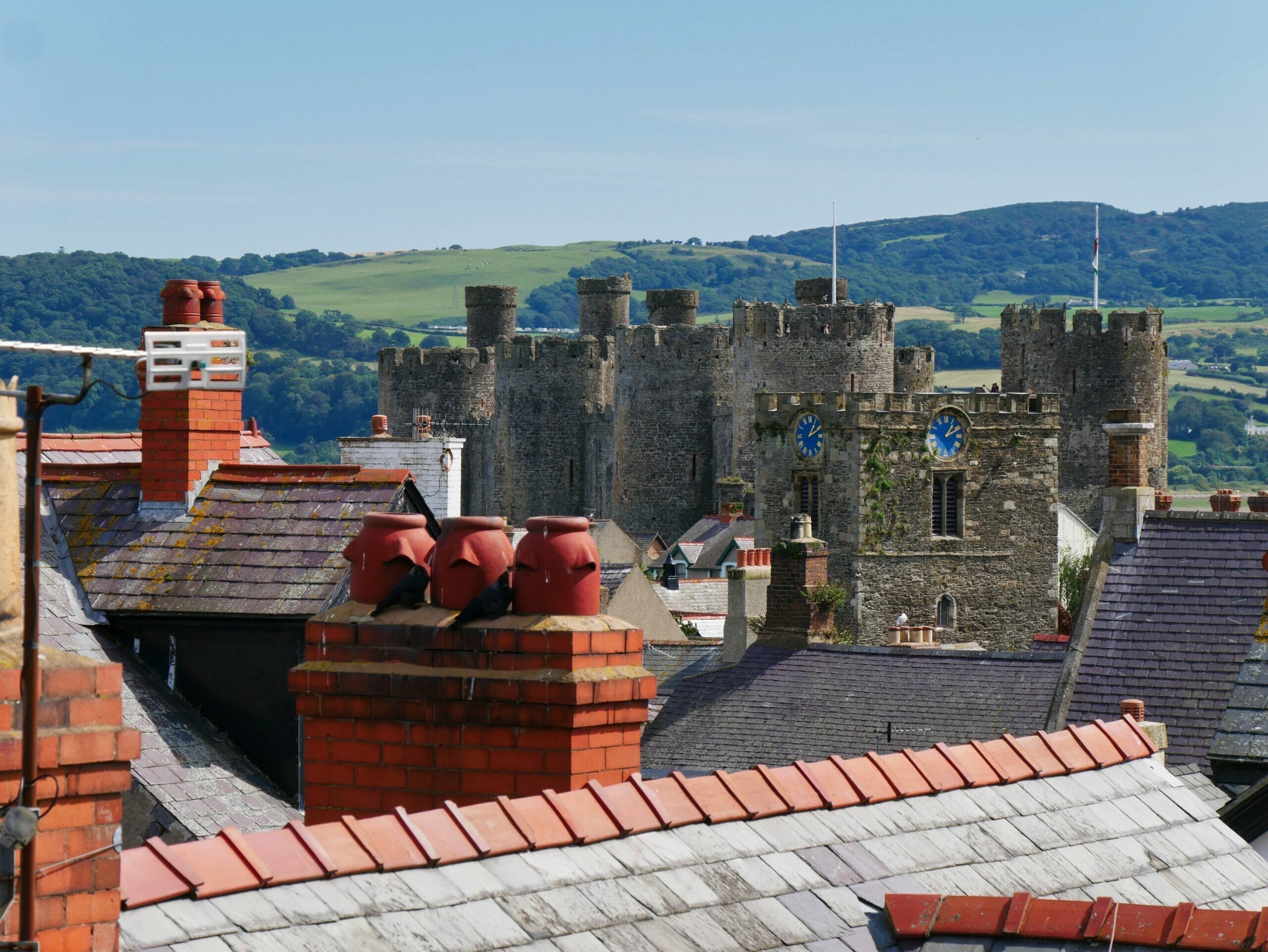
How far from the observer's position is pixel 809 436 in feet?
159

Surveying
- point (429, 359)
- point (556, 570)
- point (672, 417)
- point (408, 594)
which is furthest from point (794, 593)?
point (429, 359)

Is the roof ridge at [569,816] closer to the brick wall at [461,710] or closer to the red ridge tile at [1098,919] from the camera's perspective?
the brick wall at [461,710]

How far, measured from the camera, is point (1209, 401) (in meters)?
178

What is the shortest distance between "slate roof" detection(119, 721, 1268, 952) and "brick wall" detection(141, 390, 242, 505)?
605 cm

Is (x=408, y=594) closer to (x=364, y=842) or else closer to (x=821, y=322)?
(x=364, y=842)

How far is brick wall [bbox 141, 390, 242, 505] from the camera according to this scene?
12742mm

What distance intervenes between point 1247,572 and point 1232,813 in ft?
24.0

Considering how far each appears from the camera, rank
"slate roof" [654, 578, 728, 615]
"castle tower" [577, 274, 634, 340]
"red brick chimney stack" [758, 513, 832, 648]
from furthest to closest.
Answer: "castle tower" [577, 274, 634, 340]
"slate roof" [654, 578, 728, 615]
"red brick chimney stack" [758, 513, 832, 648]

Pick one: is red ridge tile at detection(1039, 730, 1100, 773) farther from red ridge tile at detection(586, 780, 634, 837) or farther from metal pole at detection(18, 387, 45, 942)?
metal pole at detection(18, 387, 45, 942)

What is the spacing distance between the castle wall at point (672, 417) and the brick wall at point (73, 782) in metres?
64.9

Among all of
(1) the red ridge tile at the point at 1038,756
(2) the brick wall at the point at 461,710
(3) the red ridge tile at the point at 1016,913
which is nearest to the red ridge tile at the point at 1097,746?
(1) the red ridge tile at the point at 1038,756

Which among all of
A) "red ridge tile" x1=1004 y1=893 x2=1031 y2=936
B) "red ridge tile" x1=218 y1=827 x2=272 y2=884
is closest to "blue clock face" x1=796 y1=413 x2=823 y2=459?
"red ridge tile" x1=1004 y1=893 x2=1031 y2=936

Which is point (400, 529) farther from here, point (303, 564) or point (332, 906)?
point (303, 564)

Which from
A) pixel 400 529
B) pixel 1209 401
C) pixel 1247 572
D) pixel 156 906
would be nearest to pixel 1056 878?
pixel 400 529
